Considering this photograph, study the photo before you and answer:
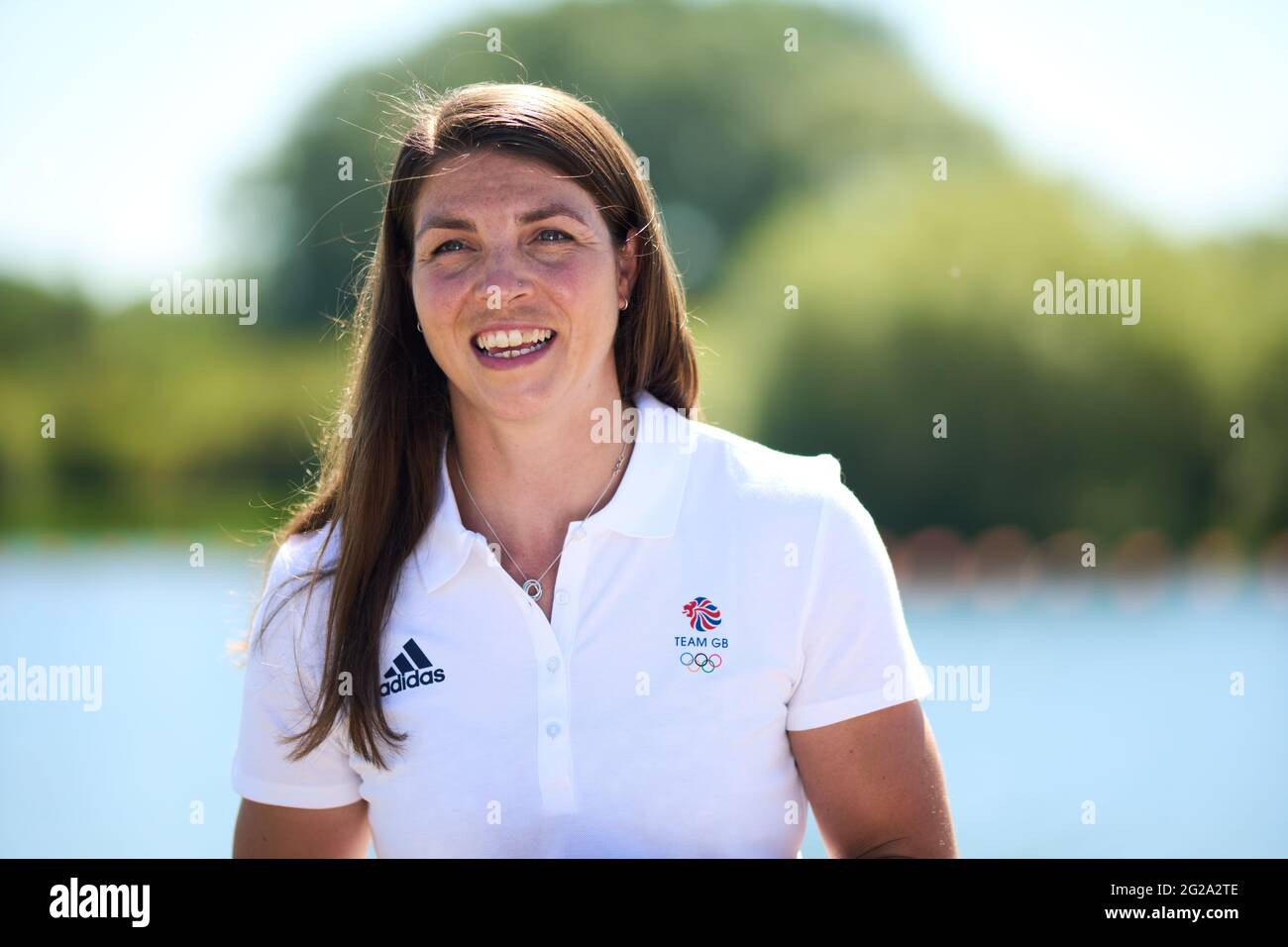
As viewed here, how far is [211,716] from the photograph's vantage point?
28.6 feet

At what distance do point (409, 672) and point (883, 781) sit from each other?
0.69m

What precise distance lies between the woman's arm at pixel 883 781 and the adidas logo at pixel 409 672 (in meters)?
0.52

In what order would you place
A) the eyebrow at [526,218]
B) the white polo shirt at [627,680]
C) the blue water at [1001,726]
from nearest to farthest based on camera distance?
the white polo shirt at [627,680]
the eyebrow at [526,218]
the blue water at [1001,726]

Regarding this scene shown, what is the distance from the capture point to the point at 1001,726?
812cm

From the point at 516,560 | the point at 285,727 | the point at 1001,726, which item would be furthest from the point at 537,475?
the point at 1001,726

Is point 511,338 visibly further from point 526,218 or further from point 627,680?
point 627,680

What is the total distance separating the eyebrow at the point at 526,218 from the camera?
1.82 meters

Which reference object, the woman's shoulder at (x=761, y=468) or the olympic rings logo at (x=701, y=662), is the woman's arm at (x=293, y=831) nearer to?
the olympic rings logo at (x=701, y=662)

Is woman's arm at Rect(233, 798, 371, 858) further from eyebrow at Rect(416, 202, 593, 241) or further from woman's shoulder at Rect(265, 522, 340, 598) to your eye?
eyebrow at Rect(416, 202, 593, 241)

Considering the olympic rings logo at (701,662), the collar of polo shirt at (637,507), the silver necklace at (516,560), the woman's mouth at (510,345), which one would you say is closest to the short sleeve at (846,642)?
the olympic rings logo at (701,662)

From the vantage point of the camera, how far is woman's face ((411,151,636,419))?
1.79m
